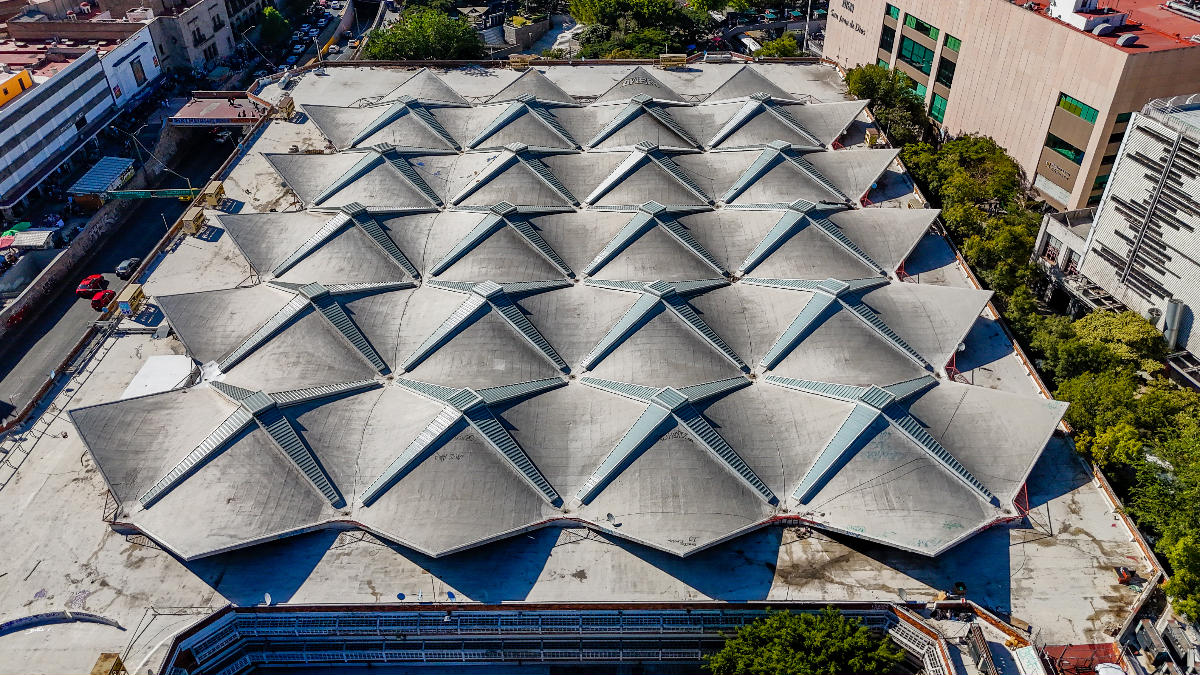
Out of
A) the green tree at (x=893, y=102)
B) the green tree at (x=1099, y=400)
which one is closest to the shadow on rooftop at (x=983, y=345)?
the green tree at (x=1099, y=400)

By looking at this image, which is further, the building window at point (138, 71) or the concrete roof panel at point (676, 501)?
the building window at point (138, 71)

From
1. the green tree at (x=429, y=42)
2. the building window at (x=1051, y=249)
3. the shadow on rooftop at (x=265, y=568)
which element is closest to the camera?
the shadow on rooftop at (x=265, y=568)

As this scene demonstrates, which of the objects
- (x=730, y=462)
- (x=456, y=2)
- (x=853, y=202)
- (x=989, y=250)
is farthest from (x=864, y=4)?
(x=730, y=462)

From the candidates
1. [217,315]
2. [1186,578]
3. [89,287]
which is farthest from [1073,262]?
[89,287]

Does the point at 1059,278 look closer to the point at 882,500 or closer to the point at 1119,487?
the point at 1119,487

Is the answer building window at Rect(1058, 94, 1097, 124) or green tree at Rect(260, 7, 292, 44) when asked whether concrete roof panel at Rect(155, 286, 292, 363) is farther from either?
green tree at Rect(260, 7, 292, 44)

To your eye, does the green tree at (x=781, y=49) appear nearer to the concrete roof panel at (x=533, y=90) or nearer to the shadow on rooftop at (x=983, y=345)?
the concrete roof panel at (x=533, y=90)
